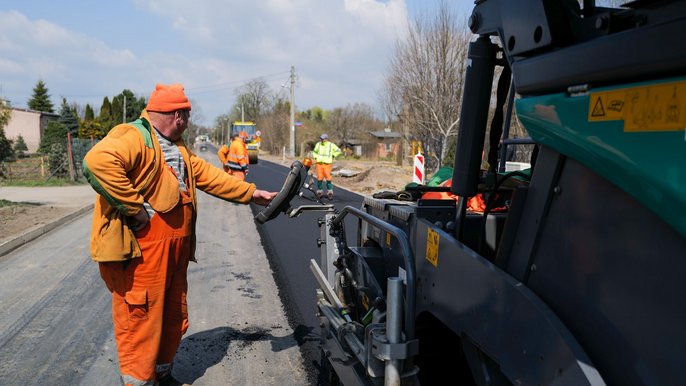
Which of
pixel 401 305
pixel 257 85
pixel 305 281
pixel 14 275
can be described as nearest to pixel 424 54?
A: pixel 305 281

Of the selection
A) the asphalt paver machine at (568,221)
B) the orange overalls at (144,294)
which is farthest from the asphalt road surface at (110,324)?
the asphalt paver machine at (568,221)

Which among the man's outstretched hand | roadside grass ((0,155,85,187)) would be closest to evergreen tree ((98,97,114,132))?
roadside grass ((0,155,85,187))

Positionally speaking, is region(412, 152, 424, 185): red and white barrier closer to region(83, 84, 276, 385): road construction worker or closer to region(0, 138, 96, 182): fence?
region(83, 84, 276, 385): road construction worker

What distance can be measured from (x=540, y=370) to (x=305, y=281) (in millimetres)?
4988

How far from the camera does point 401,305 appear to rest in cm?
217

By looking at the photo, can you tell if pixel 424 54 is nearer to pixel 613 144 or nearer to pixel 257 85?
pixel 613 144

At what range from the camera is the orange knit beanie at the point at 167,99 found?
11.5 feet

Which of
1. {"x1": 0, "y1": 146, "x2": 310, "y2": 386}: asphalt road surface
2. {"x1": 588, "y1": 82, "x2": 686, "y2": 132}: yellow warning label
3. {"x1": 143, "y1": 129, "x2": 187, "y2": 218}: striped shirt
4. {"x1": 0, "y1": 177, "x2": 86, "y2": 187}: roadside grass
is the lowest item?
{"x1": 0, "y1": 177, "x2": 86, "y2": 187}: roadside grass

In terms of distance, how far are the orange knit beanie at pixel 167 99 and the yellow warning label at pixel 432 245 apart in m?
2.03

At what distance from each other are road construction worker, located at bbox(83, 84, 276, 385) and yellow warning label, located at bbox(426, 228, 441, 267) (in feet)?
5.82

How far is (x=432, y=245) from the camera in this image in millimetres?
2254

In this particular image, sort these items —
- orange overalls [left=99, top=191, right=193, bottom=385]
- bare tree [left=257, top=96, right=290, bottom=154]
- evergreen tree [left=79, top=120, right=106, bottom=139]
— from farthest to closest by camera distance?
bare tree [left=257, top=96, right=290, bottom=154] < evergreen tree [left=79, top=120, right=106, bottom=139] < orange overalls [left=99, top=191, right=193, bottom=385]

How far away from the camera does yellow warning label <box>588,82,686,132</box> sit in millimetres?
1196

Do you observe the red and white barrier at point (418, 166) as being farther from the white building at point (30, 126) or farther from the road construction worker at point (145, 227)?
the white building at point (30, 126)
